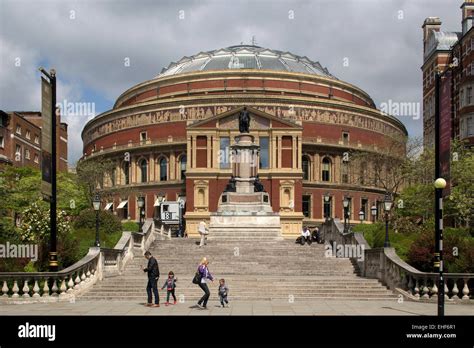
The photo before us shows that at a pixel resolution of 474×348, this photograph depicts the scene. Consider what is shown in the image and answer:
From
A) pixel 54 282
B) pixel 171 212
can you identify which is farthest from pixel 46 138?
pixel 171 212

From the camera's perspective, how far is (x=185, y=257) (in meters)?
41.8

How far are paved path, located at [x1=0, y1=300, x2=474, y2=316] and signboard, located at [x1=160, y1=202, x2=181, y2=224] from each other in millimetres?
49303

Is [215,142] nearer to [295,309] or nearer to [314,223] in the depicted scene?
[314,223]

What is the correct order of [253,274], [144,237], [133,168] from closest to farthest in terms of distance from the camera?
[253,274] < [144,237] < [133,168]

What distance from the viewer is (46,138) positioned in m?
27.9

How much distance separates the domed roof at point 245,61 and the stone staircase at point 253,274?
6085 centimetres

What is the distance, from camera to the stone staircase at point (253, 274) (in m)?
30.5

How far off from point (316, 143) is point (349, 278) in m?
57.5

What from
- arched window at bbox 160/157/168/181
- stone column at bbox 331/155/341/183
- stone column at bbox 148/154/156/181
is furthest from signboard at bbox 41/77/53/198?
stone column at bbox 331/155/341/183

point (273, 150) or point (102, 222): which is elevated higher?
point (273, 150)

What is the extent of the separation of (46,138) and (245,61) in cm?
8255

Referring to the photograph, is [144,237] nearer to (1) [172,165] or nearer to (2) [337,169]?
(1) [172,165]

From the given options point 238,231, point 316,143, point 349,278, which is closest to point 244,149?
point 238,231
